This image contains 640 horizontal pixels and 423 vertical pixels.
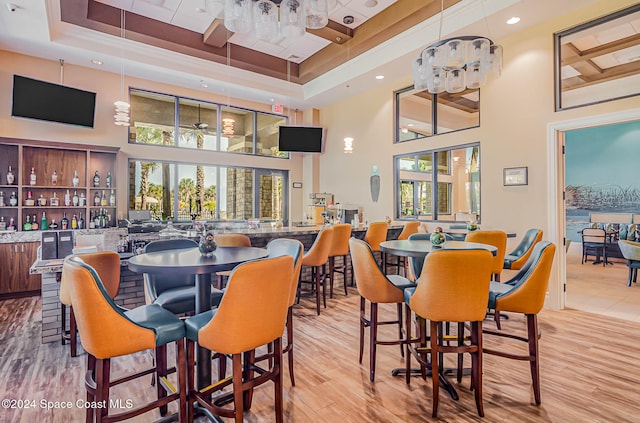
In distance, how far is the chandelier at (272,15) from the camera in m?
2.93

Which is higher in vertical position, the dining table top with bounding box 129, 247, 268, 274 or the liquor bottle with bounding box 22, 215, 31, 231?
the liquor bottle with bounding box 22, 215, 31, 231

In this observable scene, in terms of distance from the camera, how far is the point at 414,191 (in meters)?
7.04

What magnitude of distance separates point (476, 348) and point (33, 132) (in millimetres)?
7208

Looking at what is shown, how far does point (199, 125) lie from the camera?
7.73 m

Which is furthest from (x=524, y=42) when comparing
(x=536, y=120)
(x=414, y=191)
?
(x=414, y=191)

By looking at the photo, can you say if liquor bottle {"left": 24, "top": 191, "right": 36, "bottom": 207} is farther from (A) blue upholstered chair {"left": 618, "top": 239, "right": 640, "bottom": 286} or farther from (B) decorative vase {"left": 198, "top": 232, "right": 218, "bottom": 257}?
(A) blue upholstered chair {"left": 618, "top": 239, "right": 640, "bottom": 286}

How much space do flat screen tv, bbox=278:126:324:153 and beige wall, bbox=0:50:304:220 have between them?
3.89 feet

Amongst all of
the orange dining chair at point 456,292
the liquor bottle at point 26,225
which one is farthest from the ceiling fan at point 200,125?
the orange dining chair at point 456,292

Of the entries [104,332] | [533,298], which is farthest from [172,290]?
[533,298]

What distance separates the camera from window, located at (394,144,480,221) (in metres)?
5.96

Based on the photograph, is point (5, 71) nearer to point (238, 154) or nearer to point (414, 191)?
point (238, 154)

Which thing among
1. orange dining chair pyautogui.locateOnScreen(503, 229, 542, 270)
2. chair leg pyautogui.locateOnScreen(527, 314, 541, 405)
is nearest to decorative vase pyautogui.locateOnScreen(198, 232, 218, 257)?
chair leg pyautogui.locateOnScreen(527, 314, 541, 405)

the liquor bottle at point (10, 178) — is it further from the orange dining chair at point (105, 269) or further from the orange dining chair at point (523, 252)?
the orange dining chair at point (523, 252)

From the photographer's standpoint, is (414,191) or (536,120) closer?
(536,120)
